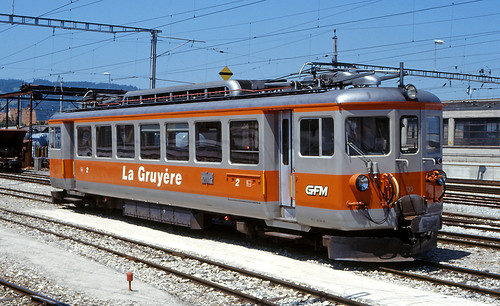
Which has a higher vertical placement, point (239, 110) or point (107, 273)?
point (239, 110)

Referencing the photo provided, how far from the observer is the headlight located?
10097 millimetres

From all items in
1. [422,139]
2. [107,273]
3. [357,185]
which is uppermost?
[422,139]

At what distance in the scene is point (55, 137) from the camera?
62.0 ft

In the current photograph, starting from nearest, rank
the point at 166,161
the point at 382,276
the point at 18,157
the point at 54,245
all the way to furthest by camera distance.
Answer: the point at 382,276
the point at 54,245
the point at 166,161
the point at 18,157

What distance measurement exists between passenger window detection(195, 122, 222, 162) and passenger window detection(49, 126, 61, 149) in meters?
7.17

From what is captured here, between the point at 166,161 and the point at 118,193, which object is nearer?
the point at 166,161

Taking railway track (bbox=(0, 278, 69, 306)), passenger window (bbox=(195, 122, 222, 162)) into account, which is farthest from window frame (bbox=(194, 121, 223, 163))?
railway track (bbox=(0, 278, 69, 306))

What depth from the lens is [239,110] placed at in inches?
470

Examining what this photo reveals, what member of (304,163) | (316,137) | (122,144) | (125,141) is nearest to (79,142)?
(122,144)

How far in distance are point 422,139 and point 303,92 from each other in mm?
2223

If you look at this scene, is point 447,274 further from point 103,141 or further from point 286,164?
point 103,141

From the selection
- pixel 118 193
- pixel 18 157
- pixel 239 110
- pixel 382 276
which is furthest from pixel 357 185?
pixel 18 157

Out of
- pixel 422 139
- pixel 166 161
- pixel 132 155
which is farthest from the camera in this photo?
pixel 132 155

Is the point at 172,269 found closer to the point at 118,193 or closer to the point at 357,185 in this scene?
the point at 357,185
